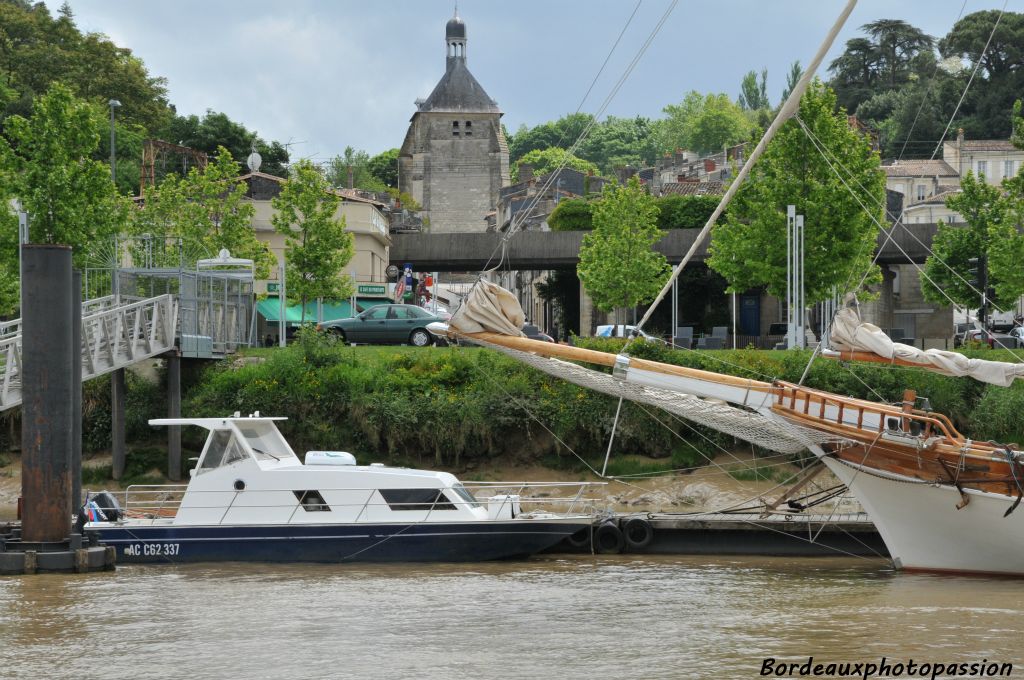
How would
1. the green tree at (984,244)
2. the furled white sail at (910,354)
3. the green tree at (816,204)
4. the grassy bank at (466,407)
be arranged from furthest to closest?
the green tree at (984,244)
the green tree at (816,204)
the grassy bank at (466,407)
the furled white sail at (910,354)

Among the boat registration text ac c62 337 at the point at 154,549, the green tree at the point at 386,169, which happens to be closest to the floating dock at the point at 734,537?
the boat registration text ac c62 337 at the point at 154,549

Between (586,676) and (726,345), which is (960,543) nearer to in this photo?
(586,676)

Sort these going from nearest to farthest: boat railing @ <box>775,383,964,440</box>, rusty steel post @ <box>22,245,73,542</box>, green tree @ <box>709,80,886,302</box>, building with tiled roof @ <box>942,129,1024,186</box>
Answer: rusty steel post @ <box>22,245,73,542</box> → boat railing @ <box>775,383,964,440</box> → green tree @ <box>709,80,886,302</box> → building with tiled roof @ <box>942,129,1024,186</box>

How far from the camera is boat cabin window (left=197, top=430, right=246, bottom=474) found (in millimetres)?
25969

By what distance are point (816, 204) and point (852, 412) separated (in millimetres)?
20647

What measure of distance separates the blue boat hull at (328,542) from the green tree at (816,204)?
20976 millimetres

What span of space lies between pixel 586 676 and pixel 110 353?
788 inches

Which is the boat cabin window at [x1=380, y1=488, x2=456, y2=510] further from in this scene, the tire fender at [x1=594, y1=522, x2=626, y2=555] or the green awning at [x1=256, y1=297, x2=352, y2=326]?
the green awning at [x1=256, y1=297, x2=352, y2=326]

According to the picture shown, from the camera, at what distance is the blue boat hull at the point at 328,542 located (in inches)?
1003

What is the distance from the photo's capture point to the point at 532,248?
2515 inches

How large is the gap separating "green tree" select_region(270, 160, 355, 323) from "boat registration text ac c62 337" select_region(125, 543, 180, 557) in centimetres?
2470

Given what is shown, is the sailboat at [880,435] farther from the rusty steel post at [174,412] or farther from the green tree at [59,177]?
the green tree at [59,177]

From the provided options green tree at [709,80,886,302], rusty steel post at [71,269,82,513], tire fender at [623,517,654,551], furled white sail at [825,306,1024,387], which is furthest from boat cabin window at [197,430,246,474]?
green tree at [709,80,886,302]

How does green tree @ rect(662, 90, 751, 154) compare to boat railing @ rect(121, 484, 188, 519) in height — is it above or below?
above
